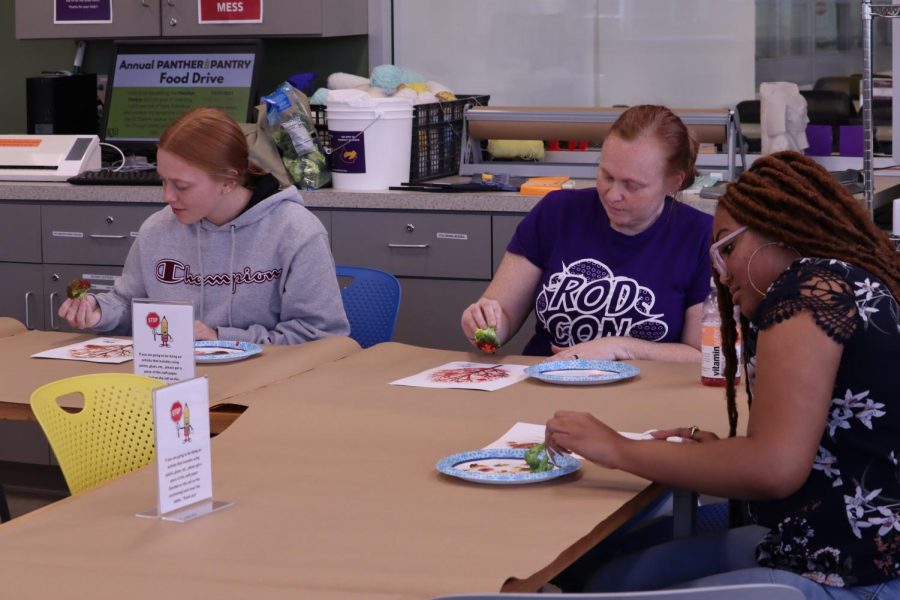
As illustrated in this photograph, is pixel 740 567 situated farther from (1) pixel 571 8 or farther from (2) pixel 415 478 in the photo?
(1) pixel 571 8

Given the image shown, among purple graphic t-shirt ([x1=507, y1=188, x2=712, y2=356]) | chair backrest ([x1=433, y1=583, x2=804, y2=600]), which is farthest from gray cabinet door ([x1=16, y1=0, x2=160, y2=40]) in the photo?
chair backrest ([x1=433, y1=583, x2=804, y2=600])

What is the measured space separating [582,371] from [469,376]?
22cm

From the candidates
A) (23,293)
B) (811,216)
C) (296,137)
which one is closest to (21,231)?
(23,293)

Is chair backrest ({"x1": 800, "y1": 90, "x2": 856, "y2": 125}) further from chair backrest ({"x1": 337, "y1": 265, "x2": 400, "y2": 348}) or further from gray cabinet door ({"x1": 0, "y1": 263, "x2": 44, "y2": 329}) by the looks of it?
gray cabinet door ({"x1": 0, "y1": 263, "x2": 44, "y2": 329})

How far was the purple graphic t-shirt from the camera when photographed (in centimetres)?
274

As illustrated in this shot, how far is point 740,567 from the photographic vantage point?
74.8 inches

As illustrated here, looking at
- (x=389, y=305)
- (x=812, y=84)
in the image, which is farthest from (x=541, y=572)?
(x=812, y=84)

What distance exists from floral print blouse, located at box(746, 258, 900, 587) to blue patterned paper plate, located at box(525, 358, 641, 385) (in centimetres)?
73

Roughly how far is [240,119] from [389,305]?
180 centimetres

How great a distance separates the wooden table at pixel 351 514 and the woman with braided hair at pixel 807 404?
144 mm

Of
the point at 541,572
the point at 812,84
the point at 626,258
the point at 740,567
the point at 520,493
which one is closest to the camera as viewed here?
the point at 541,572

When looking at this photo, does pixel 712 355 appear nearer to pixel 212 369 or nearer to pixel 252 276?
pixel 212 369

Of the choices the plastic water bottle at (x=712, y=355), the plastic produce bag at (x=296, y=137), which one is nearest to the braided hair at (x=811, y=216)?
the plastic water bottle at (x=712, y=355)

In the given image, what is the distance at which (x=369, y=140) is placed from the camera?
13.7ft
